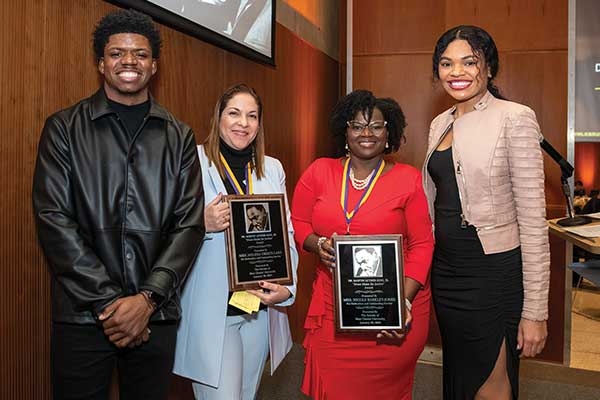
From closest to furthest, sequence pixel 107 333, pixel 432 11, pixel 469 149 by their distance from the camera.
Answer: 1. pixel 107 333
2. pixel 469 149
3. pixel 432 11

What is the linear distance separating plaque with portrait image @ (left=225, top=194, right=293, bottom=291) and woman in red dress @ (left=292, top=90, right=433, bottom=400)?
0.82ft

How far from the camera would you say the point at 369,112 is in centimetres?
238

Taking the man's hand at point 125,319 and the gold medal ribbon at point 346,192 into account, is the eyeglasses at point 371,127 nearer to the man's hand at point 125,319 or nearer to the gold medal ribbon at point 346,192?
the gold medal ribbon at point 346,192

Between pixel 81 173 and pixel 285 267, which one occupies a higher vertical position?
pixel 81 173

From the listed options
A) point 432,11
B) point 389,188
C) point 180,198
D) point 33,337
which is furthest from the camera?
point 432,11

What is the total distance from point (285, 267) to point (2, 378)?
1.02m

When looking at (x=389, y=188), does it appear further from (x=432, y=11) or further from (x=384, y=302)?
(x=432, y=11)

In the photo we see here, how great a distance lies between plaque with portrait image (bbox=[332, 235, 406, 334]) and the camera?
6.75 ft

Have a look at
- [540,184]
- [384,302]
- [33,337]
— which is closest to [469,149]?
[540,184]

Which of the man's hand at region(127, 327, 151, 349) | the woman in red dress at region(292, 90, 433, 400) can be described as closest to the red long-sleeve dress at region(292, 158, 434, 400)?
the woman in red dress at region(292, 90, 433, 400)

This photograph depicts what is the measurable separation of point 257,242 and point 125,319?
1.98 feet

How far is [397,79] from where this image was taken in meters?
4.89

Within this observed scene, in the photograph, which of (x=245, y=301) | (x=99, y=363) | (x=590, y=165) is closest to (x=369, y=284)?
(x=245, y=301)

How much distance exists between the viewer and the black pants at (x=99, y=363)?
5.03ft
